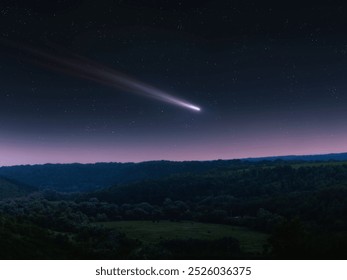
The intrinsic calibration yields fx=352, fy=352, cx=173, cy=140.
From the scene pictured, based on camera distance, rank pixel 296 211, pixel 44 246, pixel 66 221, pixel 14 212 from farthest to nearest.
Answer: pixel 296 211 → pixel 14 212 → pixel 66 221 → pixel 44 246

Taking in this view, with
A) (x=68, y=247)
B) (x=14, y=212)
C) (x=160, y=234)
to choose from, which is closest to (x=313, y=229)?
(x=160, y=234)

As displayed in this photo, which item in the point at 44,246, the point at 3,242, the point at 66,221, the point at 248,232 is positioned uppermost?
the point at 3,242

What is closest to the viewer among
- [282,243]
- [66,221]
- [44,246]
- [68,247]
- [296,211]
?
[282,243]

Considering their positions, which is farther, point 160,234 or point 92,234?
point 160,234
